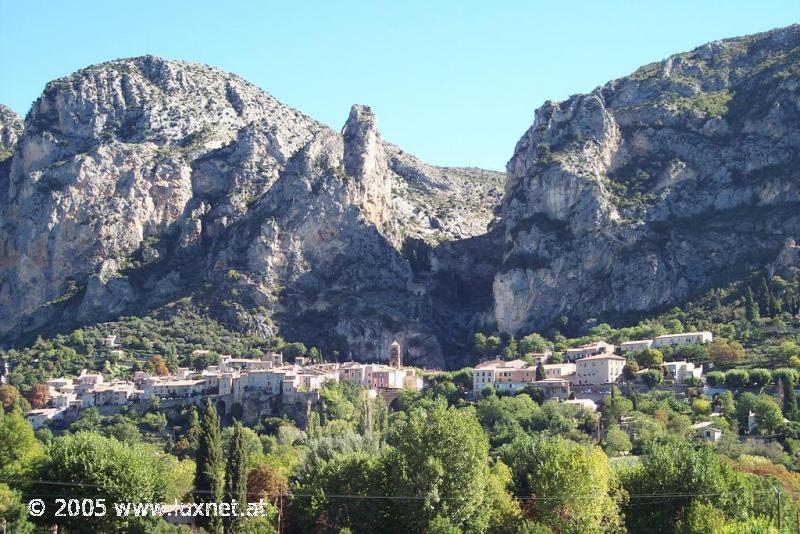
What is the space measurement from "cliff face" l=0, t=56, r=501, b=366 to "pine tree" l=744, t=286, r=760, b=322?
1768 inches

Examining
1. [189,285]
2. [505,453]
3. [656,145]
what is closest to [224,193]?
[189,285]

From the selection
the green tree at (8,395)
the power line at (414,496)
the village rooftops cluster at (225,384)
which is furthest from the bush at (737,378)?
the green tree at (8,395)

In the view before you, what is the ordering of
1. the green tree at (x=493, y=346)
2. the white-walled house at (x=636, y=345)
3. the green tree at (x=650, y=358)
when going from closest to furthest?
the green tree at (x=650, y=358), the white-walled house at (x=636, y=345), the green tree at (x=493, y=346)

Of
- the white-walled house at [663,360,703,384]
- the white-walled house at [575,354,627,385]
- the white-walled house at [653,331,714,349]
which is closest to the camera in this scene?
the white-walled house at [663,360,703,384]

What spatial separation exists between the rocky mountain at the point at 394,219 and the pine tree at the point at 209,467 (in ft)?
272

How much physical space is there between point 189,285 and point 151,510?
9847 cm

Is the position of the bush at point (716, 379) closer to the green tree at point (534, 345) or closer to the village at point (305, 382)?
the village at point (305, 382)

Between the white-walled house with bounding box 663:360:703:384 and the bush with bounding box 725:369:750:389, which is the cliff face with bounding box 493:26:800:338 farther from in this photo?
the bush with bounding box 725:369:750:389

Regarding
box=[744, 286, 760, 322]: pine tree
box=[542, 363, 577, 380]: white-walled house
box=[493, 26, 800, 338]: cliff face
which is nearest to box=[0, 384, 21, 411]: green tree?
box=[542, 363, 577, 380]: white-walled house

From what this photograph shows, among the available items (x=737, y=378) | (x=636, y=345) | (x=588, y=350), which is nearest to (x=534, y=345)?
(x=588, y=350)

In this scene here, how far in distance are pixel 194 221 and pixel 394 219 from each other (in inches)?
1157

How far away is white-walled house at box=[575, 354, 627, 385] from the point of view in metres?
120

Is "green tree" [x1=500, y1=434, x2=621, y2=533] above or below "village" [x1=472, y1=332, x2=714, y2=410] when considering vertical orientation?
below

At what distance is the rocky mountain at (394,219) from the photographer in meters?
151
